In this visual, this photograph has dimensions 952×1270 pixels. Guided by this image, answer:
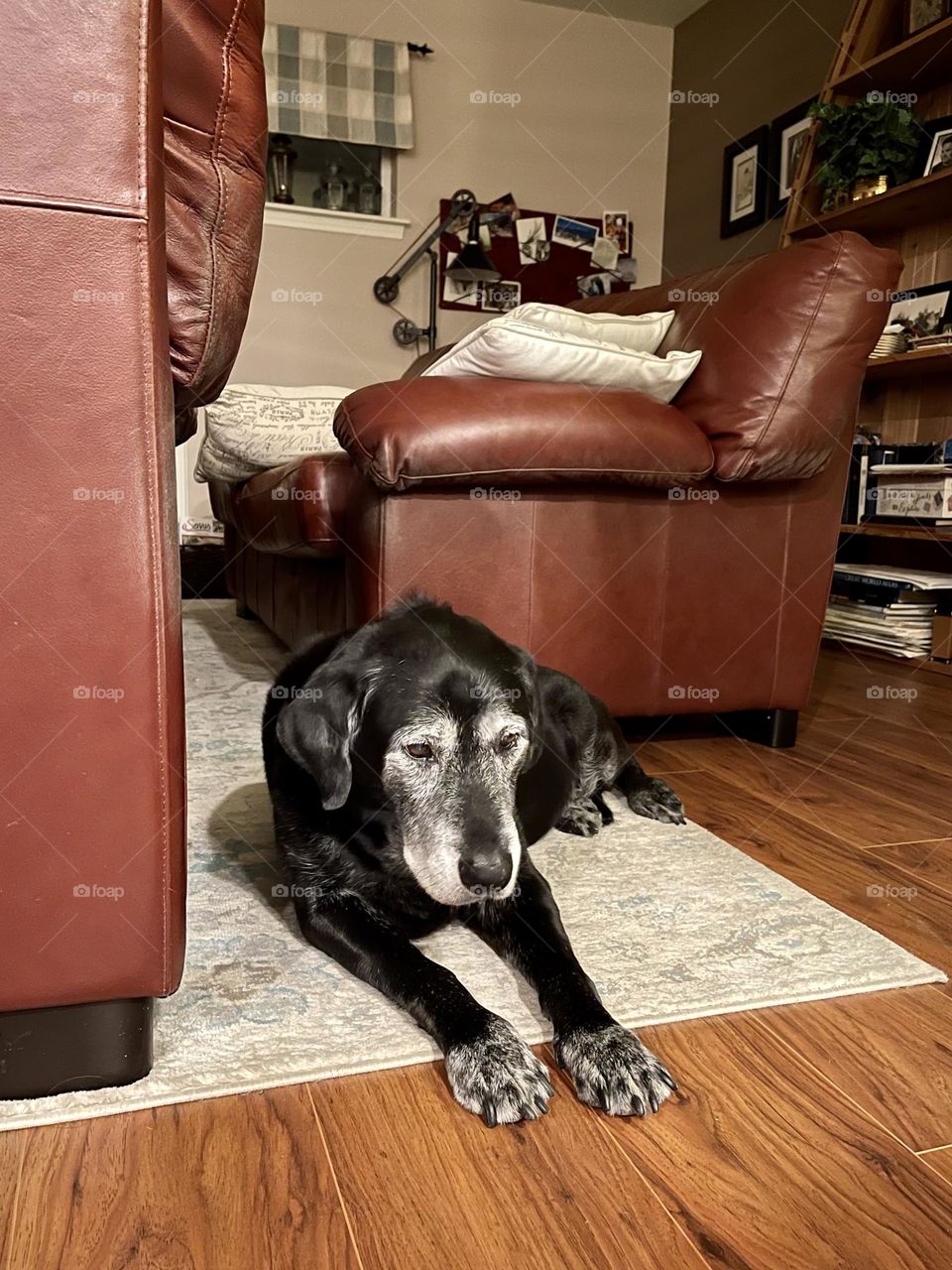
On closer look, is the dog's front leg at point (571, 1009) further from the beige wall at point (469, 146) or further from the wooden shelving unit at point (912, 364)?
the beige wall at point (469, 146)

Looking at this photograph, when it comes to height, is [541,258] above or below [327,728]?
above

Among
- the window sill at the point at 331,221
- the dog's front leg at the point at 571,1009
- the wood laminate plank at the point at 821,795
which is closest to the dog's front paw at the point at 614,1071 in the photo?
the dog's front leg at the point at 571,1009

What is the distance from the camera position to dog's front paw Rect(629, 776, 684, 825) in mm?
1791

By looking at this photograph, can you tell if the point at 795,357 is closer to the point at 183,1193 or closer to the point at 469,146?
the point at 183,1193

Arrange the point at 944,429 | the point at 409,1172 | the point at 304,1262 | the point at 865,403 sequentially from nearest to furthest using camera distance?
the point at 304,1262 < the point at 409,1172 < the point at 944,429 < the point at 865,403

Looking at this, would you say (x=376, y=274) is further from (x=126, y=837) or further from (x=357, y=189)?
(x=126, y=837)

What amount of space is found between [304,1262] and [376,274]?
5484 millimetres

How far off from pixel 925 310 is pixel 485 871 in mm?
3563

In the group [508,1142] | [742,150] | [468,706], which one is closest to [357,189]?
[742,150]

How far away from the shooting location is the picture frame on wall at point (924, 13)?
141 inches

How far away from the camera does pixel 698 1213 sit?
2.59 feet

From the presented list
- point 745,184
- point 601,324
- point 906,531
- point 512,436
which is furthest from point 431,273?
point 512,436

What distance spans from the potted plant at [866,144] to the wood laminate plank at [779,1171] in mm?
3763

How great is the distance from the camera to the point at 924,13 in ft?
12.0
